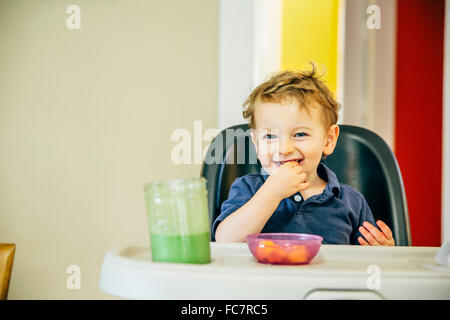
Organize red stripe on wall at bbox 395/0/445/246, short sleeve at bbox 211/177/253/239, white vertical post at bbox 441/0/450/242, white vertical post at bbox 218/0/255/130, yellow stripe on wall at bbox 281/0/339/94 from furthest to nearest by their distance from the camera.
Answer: red stripe on wall at bbox 395/0/445/246
yellow stripe on wall at bbox 281/0/339/94
white vertical post at bbox 441/0/450/242
white vertical post at bbox 218/0/255/130
short sleeve at bbox 211/177/253/239

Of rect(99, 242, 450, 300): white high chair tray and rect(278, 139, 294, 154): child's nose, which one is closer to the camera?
rect(99, 242, 450, 300): white high chair tray

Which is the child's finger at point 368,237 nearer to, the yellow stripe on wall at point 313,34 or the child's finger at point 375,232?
the child's finger at point 375,232

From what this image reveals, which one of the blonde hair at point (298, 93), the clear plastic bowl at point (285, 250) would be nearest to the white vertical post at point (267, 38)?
the blonde hair at point (298, 93)

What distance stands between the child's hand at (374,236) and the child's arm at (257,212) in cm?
25

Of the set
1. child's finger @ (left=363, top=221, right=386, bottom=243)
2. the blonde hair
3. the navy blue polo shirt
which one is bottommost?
child's finger @ (left=363, top=221, right=386, bottom=243)

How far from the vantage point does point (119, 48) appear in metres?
1.58

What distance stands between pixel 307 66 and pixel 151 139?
0.77 metres

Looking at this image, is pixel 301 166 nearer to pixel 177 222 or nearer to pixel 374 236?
pixel 374 236

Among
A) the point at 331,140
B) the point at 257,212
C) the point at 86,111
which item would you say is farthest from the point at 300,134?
the point at 86,111

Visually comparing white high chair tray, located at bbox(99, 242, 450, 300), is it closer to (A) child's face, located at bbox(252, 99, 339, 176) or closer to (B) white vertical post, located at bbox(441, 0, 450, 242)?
(A) child's face, located at bbox(252, 99, 339, 176)

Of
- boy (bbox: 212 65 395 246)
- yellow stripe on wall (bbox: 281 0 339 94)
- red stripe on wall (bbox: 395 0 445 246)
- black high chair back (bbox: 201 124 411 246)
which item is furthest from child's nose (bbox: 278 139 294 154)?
red stripe on wall (bbox: 395 0 445 246)

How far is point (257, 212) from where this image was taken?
94 cm

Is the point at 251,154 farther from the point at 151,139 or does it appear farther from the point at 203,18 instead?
the point at 203,18

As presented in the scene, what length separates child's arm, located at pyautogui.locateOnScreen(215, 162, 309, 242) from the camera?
3.06 ft
